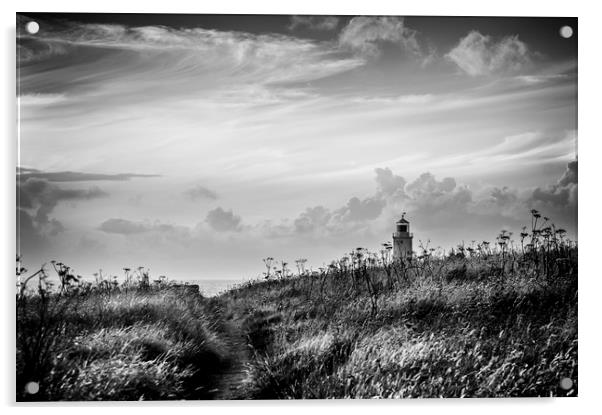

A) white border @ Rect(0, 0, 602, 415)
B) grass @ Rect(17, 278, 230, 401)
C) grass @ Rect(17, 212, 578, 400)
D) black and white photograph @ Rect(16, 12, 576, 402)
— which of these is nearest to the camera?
grass @ Rect(17, 278, 230, 401)

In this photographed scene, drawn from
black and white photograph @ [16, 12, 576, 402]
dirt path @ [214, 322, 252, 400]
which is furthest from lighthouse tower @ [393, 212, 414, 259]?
dirt path @ [214, 322, 252, 400]

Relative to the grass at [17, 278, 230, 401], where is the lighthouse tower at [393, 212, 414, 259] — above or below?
above

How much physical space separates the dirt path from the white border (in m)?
0.15

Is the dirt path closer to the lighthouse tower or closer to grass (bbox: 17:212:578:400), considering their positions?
grass (bbox: 17:212:578:400)

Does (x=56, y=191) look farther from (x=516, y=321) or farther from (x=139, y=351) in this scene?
(x=516, y=321)

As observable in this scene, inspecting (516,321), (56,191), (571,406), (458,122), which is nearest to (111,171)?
(56,191)

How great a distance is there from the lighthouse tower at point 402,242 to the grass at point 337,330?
152 mm

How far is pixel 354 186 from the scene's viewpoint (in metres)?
7.42

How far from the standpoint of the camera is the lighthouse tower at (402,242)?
24.6 ft

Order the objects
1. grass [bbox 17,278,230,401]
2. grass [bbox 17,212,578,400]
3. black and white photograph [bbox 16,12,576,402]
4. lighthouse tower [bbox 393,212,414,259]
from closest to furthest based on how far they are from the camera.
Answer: grass [bbox 17,278,230,401], grass [bbox 17,212,578,400], black and white photograph [bbox 16,12,576,402], lighthouse tower [bbox 393,212,414,259]

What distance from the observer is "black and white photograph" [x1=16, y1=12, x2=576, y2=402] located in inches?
280

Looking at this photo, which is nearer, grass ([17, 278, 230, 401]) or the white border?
grass ([17, 278, 230, 401])
